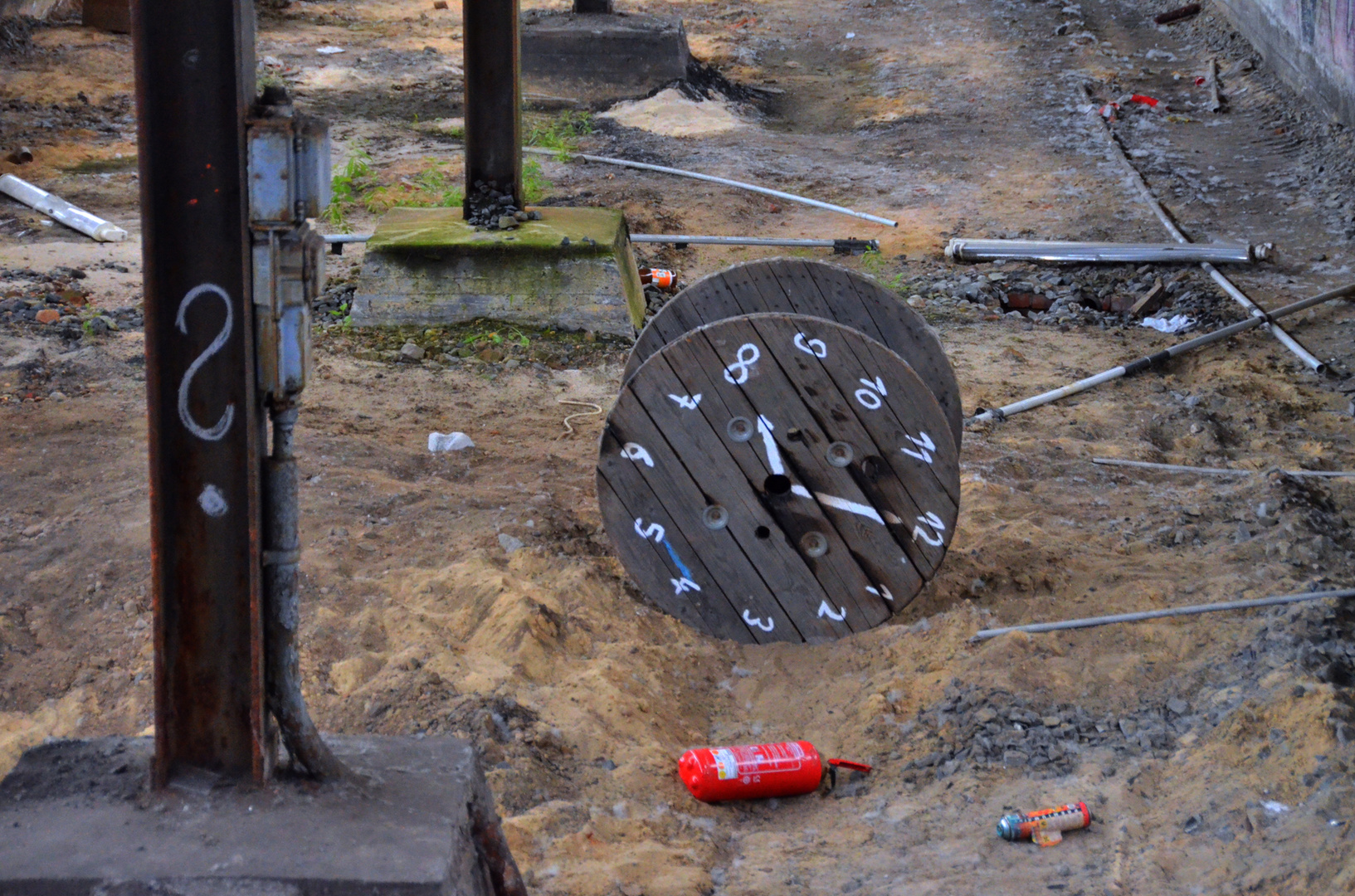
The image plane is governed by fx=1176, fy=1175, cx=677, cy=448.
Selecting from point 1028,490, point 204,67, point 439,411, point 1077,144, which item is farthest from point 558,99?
point 204,67

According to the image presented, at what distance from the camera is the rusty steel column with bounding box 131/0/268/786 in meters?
2.11

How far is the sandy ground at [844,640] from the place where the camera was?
3.11 metres

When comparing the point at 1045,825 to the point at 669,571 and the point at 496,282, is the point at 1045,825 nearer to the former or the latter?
the point at 669,571

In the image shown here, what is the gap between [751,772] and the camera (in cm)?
339

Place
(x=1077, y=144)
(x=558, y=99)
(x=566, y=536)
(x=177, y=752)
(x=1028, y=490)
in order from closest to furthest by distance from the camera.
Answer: (x=177, y=752)
(x=566, y=536)
(x=1028, y=490)
(x=1077, y=144)
(x=558, y=99)

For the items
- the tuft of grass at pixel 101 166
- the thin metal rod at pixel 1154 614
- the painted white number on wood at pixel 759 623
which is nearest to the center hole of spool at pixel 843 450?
the painted white number on wood at pixel 759 623

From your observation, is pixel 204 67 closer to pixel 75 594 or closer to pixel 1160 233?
pixel 75 594

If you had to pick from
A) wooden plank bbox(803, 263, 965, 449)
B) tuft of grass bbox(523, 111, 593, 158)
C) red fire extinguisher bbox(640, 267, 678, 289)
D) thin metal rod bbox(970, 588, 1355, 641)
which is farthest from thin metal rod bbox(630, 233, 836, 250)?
thin metal rod bbox(970, 588, 1355, 641)

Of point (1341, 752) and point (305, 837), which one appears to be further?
point (1341, 752)

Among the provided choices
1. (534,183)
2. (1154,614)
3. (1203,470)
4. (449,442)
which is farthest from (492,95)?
(1154,614)

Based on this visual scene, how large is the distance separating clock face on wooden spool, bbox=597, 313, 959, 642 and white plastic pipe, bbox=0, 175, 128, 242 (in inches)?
257

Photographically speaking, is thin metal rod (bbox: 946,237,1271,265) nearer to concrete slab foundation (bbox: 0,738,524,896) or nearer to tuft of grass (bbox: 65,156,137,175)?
concrete slab foundation (bbox: 0,738,524,896)

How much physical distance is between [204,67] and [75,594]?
2.85m

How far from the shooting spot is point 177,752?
92.3 inches
